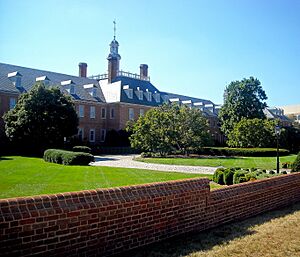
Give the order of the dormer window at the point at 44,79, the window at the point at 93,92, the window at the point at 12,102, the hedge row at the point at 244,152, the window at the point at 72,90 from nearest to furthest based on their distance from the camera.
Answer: the hedge row at the point at 244,152, the window at the point at 12,102, the dormer window at the point at 44,79, the window at the point at 72,90, the window at the point at 93,92

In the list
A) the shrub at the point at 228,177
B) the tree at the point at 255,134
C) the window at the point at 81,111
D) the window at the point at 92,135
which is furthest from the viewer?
the window at the point at 92,135

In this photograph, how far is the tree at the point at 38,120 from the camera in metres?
29.8

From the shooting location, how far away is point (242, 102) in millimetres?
52094

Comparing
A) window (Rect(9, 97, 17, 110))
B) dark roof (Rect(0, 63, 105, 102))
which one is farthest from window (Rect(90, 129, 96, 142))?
window (Rect(9, 97, 17, 110))

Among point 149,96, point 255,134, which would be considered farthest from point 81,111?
point 255,134

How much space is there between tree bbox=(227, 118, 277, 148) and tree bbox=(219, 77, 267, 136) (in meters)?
12.2

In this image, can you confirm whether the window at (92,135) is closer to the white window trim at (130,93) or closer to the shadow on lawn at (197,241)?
the white window trim at (130,93)

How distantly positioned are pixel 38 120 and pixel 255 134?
79.6 ft

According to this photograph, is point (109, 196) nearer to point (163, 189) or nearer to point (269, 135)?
point (163, 189)

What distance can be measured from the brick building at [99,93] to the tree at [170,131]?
10157mm

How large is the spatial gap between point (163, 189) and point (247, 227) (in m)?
2.26

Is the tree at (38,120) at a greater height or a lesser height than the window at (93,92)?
lesser

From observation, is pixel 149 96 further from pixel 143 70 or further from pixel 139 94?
pixel 143 70

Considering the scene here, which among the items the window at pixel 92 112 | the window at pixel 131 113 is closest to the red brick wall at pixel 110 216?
the window at pixel 92 112
